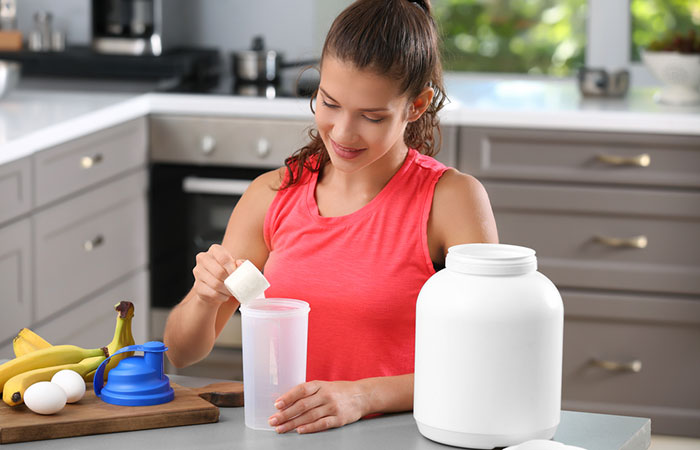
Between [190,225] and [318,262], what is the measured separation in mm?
1772

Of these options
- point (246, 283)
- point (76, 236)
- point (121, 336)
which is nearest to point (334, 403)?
Answer: point (246, 283)

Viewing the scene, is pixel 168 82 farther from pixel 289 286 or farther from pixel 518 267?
pixel 518 267

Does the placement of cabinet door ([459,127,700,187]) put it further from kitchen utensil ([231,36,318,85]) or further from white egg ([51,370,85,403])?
white egg ([51,370,85,403])

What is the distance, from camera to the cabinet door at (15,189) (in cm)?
249

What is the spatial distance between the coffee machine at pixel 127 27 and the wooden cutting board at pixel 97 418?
242 centimetres

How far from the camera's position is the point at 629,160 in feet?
Answer: 10.1

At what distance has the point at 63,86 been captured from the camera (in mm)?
3506

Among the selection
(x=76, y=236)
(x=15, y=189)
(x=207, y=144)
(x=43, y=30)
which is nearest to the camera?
(x=15, y=189)

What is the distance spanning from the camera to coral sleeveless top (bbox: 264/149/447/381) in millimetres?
1587

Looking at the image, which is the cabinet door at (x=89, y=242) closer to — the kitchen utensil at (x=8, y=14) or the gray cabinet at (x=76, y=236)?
the gray cabinet at (x=76, y=236)

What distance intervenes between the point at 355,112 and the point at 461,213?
0.27 meters

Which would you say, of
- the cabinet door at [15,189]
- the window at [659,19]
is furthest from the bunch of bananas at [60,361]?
the window at [659,19]

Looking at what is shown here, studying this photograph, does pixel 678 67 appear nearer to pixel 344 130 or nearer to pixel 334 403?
pixel 344 130

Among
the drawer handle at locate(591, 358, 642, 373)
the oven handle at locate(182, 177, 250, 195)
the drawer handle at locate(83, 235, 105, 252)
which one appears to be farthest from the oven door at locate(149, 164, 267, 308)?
the drawer handle at locate(591, 358, 642, 373)
